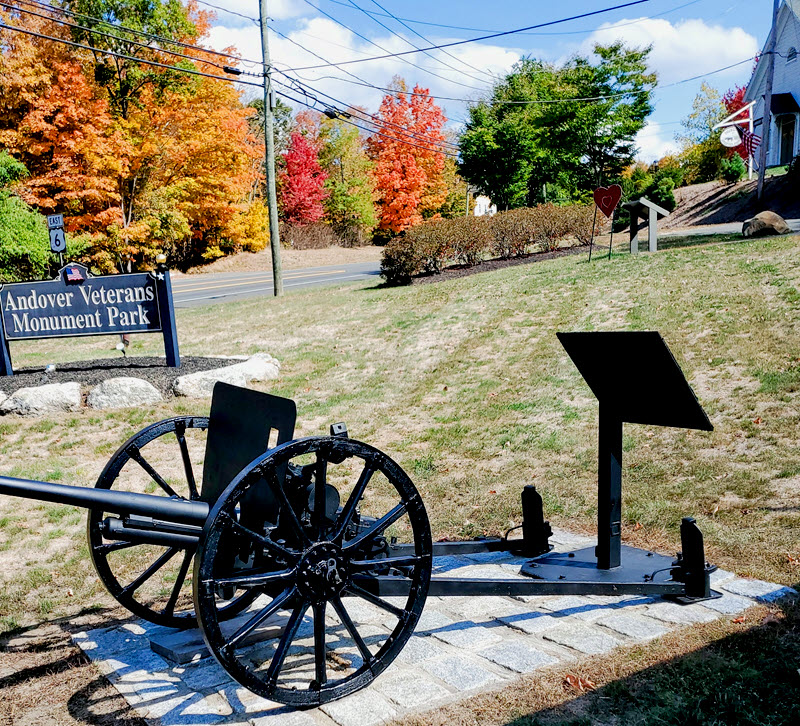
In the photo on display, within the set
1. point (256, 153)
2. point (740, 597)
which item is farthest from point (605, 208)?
point (256, 153)

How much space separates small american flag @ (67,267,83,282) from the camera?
32.6 feet

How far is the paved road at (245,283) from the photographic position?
22109 millimetres

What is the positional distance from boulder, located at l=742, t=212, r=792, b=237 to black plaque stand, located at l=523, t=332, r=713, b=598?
12213 mm

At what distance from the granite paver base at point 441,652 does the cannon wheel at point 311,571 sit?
0.48 ft

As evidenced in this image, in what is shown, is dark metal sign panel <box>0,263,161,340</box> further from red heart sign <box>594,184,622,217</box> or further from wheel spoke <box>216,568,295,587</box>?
red heart sign <box>594,184,622,217</box>

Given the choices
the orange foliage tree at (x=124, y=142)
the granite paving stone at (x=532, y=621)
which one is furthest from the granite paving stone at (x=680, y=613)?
the orange foliage tree at (x=124, y=142)

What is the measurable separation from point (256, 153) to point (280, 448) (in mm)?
31005

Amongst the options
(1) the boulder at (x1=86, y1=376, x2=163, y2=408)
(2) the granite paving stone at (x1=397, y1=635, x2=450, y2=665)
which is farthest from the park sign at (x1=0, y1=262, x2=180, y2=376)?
(2) the granite paving stone at (x1=397, y1=635, x2=450, y2=665)

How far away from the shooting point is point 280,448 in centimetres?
295

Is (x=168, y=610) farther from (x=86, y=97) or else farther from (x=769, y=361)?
(x=86, y=97)

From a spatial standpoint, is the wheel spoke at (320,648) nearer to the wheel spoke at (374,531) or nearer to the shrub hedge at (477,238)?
the wheel spoke at (374,531)

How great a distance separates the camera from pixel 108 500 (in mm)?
2881

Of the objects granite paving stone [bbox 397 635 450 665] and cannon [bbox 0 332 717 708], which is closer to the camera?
cannon [bbox 0 332 717 708]

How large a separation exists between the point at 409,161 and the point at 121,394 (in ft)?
110
